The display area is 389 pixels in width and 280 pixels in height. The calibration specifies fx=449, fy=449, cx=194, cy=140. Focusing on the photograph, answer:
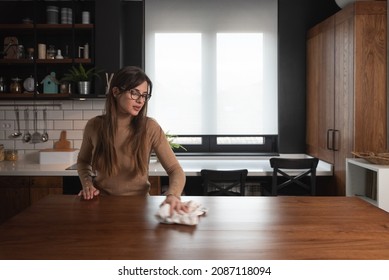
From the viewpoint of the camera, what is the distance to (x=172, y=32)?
16.0 ft

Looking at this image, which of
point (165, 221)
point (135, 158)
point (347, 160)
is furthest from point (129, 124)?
point (347, 160)

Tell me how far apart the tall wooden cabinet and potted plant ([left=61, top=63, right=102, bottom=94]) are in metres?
2.19

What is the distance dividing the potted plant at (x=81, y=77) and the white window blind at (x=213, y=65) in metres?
0.75

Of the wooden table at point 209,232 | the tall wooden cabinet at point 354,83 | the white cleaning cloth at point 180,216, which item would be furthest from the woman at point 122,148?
the tall wooden cabinet at point 354,83

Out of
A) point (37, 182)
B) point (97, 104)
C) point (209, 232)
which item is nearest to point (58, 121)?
point (97, 104)

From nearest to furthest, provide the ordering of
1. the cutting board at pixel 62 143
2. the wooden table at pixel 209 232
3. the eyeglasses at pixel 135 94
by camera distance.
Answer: the wooden table at pixel 209 232
the eyeglasses at pixel 135 94
the cutting board at pixel 62 143

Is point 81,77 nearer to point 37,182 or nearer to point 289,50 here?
point 37,182

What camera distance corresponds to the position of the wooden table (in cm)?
131

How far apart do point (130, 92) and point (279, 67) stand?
120 inches

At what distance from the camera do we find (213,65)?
4.91 meters

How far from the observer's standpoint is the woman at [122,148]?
2.27 m

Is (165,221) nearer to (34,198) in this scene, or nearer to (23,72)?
(34,198)

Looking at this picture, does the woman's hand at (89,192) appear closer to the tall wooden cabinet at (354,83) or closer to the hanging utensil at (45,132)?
the tall wooden cabinet at (354,83)

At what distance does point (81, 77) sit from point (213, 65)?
143 cm
